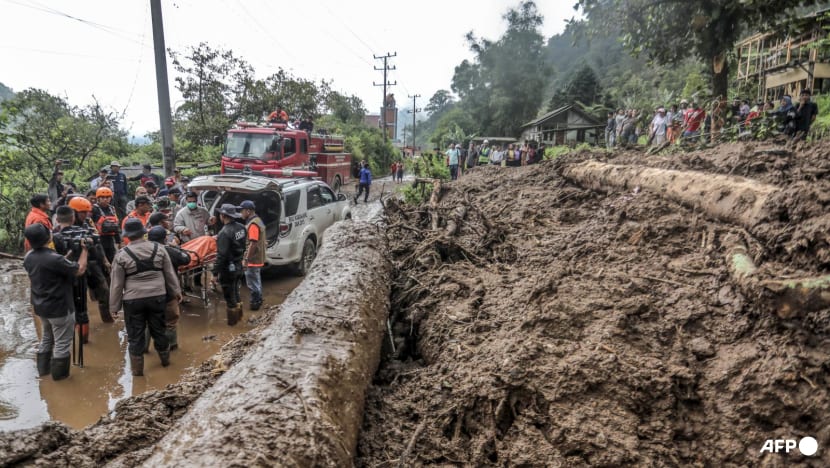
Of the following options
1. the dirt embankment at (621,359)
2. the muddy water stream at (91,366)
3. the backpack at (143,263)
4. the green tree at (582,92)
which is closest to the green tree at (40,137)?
the muddy water stream at (91,366)

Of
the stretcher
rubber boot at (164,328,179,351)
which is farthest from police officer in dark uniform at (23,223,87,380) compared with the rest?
the stretcher

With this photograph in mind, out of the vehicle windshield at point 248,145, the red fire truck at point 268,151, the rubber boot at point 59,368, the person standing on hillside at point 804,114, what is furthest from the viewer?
the vehicle windshield at point 248,145

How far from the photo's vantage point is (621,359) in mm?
2650

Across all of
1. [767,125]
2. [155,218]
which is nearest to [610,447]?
[155,218]

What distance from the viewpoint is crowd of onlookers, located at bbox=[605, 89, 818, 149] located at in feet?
25.0

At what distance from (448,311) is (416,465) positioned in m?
1.63

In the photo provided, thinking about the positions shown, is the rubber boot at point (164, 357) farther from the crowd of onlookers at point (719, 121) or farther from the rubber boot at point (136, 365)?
the crowd of onlookers at point (719, 121)

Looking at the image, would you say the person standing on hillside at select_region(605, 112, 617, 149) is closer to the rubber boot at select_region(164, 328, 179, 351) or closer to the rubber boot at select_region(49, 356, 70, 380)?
the rubber boot at select_region(164, 328, 179, 351)

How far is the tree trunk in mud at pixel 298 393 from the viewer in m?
1.88

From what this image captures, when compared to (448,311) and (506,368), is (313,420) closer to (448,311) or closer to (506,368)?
(506,368)

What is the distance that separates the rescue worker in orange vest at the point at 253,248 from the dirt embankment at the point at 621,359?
2937 mm

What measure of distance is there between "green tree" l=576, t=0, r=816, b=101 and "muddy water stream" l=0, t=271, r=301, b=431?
401 inches
